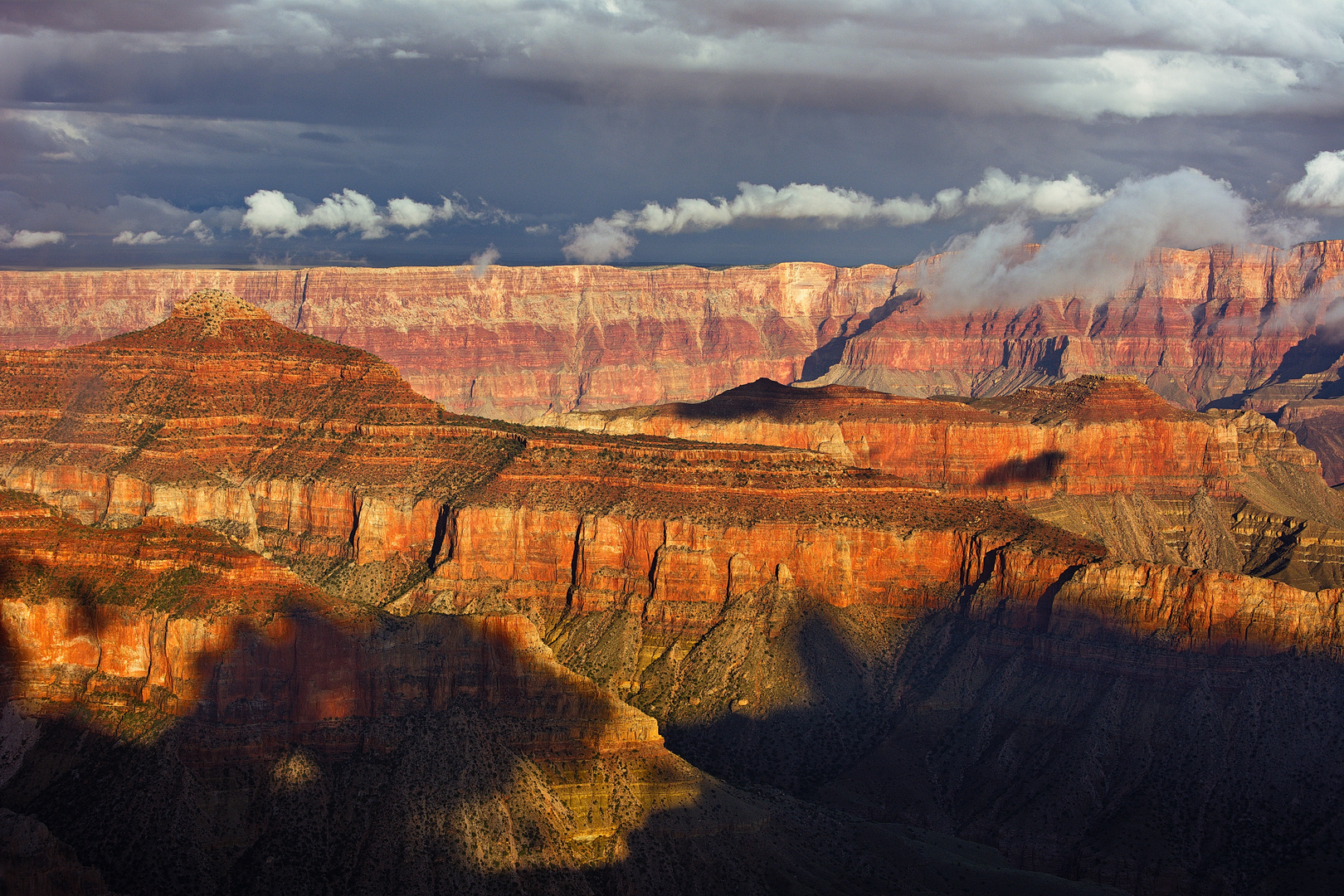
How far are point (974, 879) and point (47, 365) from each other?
91515 mm

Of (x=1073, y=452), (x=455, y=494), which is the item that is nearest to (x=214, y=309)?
(x=455, y=494)

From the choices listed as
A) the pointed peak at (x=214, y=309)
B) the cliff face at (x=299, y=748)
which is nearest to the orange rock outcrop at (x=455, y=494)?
the pointed peak at (x=214, y=309)

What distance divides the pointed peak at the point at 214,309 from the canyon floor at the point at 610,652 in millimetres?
395

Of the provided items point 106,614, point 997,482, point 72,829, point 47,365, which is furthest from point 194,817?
point 997,482

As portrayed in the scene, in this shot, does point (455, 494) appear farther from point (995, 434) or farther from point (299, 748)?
point (995, 434)

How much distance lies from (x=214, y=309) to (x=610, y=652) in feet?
186

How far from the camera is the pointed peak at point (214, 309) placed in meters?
147

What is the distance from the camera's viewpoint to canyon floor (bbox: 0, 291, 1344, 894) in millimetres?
69875

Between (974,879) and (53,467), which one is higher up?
(53,467)

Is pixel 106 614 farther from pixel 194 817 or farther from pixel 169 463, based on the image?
pixel 169 463

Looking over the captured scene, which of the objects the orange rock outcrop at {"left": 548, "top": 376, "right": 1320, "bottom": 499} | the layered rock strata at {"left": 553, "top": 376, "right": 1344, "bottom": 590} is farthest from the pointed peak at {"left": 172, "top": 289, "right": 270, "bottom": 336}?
the orange rock outcrop at {"left": 548, "top": 376, "right": 1320, "bottom": 499}

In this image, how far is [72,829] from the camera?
66250mm

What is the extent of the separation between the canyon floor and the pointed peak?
0.39 meters

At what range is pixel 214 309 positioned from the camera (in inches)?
5851
